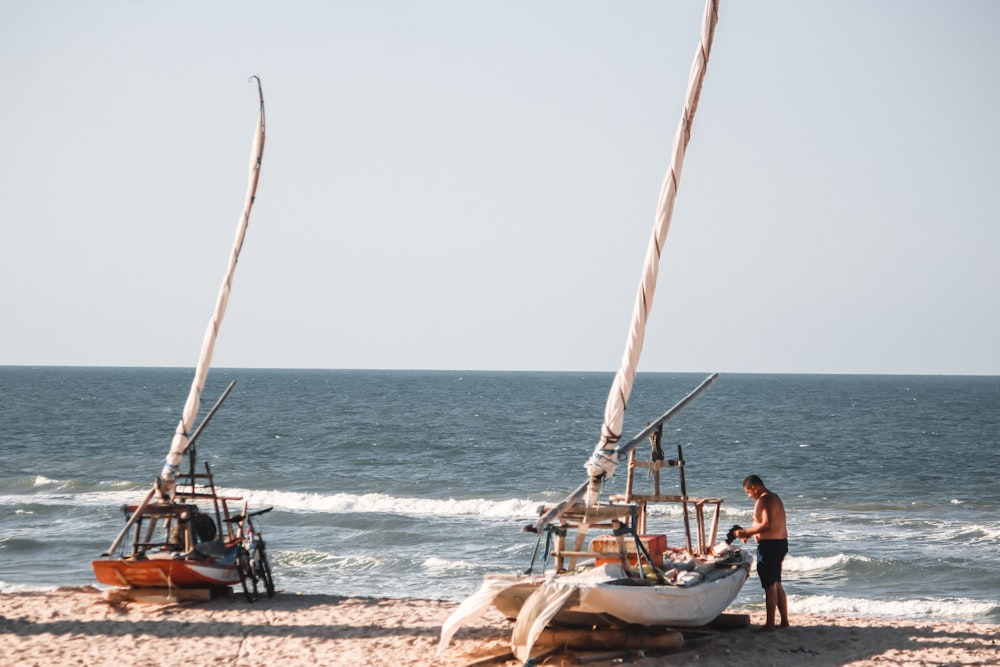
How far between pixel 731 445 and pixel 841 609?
3492cm

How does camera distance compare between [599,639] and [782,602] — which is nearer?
[599,639]

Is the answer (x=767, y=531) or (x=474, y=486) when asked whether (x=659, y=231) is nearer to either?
(x=767, y=531)

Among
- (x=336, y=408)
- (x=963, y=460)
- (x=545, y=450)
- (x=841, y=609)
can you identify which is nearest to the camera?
(x=841, y=609)

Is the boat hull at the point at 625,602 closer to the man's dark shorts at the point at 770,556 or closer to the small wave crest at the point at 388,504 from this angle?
the man's dark shorts at the point at 770,556

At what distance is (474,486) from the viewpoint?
3475cm

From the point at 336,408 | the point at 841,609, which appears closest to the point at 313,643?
the point at 841,609

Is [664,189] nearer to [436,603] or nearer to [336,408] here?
[436,603]

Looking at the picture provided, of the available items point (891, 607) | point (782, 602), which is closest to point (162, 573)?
point (782, 602)

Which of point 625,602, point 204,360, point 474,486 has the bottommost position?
point 474,486

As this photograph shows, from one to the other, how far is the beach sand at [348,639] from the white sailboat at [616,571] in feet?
1.26

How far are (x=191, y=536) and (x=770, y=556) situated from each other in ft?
21.3

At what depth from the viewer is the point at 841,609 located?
1581cm

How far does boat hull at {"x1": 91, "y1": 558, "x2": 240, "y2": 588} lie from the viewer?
12492mm

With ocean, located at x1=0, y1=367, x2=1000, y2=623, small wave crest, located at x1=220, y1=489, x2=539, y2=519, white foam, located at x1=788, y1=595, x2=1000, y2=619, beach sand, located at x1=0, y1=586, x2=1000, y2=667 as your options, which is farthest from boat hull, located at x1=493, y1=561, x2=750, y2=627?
small wave crest, located at x1=220, y1=489, x2=539, y2=519
